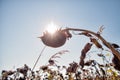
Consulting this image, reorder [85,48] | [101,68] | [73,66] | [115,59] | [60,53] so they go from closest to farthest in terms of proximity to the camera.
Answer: [115,59] → [85,48] → [60,53] → [73,66] → [101,68]

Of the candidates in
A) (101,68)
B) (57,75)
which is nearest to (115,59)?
(101,68)

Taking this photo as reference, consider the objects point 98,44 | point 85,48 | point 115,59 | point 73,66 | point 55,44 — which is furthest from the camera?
point 73,66

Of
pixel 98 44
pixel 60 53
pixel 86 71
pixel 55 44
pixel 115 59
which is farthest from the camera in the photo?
pixel 86 71

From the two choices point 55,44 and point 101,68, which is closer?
point 55,44

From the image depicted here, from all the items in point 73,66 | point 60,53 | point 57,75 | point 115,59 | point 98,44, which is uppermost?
point 57,75

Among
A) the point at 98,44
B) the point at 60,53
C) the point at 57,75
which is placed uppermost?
the point at 57,75

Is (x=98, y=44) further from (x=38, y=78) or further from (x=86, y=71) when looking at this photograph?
(x=38, y=78)

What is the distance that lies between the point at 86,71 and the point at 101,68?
361 cm

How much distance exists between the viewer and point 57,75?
24.7 ft

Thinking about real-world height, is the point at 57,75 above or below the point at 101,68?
above

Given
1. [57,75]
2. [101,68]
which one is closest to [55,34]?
[101,68]

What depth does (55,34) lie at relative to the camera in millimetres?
1113

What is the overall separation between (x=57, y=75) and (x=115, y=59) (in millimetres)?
6324

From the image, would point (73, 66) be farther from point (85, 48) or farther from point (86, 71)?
point (86, 71)
